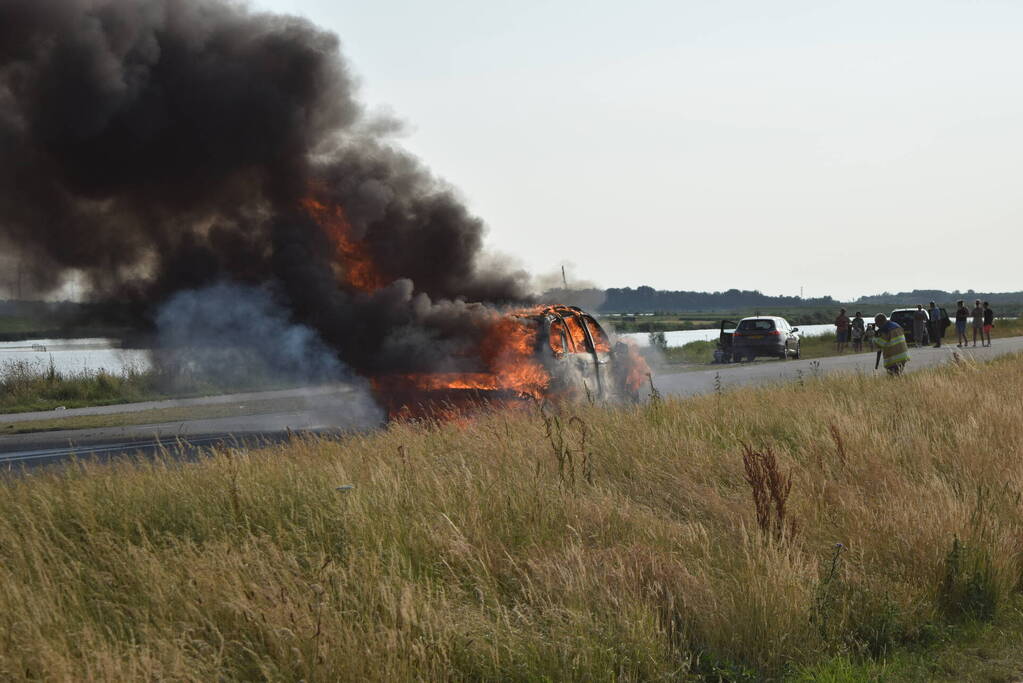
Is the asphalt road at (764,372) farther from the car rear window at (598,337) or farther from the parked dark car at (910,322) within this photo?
the car rear window at (598,337)

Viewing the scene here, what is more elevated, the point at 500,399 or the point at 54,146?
the point at 54,146

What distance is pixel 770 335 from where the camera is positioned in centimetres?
3444

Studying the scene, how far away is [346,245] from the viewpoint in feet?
53.5

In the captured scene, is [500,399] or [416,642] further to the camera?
[500,399]

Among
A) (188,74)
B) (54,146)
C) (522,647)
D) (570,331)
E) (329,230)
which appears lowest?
(522,647)

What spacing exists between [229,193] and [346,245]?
2.10 m

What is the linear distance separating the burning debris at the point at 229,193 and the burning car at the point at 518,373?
0.03m

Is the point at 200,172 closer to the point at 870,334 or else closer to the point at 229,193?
the point at 229,193

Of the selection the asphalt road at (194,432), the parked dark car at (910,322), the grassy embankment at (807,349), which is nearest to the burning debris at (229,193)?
the asphalt road at (194,432)

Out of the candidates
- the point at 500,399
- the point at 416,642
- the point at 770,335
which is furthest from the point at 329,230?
the point at 770,335

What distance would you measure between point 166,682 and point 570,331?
1007 cm

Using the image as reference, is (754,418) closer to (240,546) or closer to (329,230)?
(240,546)

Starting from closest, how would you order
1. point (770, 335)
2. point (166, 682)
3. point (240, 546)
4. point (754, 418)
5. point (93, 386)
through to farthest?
point (166, 682)
point (240, 546)
point (754, 418)
point (93, 386)
point (770, 335)

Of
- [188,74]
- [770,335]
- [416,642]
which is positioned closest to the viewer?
[416,642]
